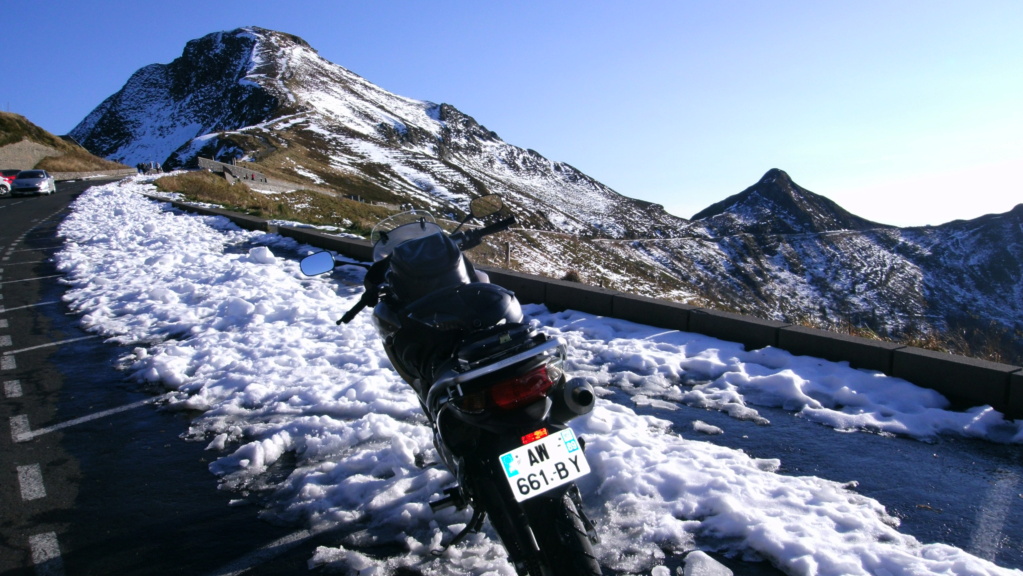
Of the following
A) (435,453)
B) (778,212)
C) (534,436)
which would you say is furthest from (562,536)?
(778,212)

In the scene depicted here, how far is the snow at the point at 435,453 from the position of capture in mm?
3146

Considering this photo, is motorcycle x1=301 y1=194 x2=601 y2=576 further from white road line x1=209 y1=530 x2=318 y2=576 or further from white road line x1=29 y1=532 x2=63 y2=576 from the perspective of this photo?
white road line x1=29 y1=532 x2=63 y2=576

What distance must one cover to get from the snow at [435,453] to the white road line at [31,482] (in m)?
0.93

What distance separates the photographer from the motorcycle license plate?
2.43m

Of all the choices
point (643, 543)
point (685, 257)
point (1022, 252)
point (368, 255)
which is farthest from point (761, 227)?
point (643, 543)

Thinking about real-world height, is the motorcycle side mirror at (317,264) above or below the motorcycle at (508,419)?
above

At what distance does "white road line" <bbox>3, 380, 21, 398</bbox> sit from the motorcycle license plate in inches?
206

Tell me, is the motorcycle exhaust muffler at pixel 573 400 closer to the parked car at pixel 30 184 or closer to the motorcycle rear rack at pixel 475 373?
the motorcycle rear rack at pixel 475 373

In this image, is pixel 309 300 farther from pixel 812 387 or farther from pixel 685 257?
pixel 685 257

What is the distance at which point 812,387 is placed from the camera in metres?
5.38

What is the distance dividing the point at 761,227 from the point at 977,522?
11584 centimetres

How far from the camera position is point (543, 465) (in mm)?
2500

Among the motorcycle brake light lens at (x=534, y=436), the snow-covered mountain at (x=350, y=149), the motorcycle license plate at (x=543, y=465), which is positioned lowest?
the motorcycle license plate at (x=543, y=465)

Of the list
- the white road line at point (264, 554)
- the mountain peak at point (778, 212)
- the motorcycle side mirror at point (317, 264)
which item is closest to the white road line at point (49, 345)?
the motorcycle side mirror at point (317, 264)
